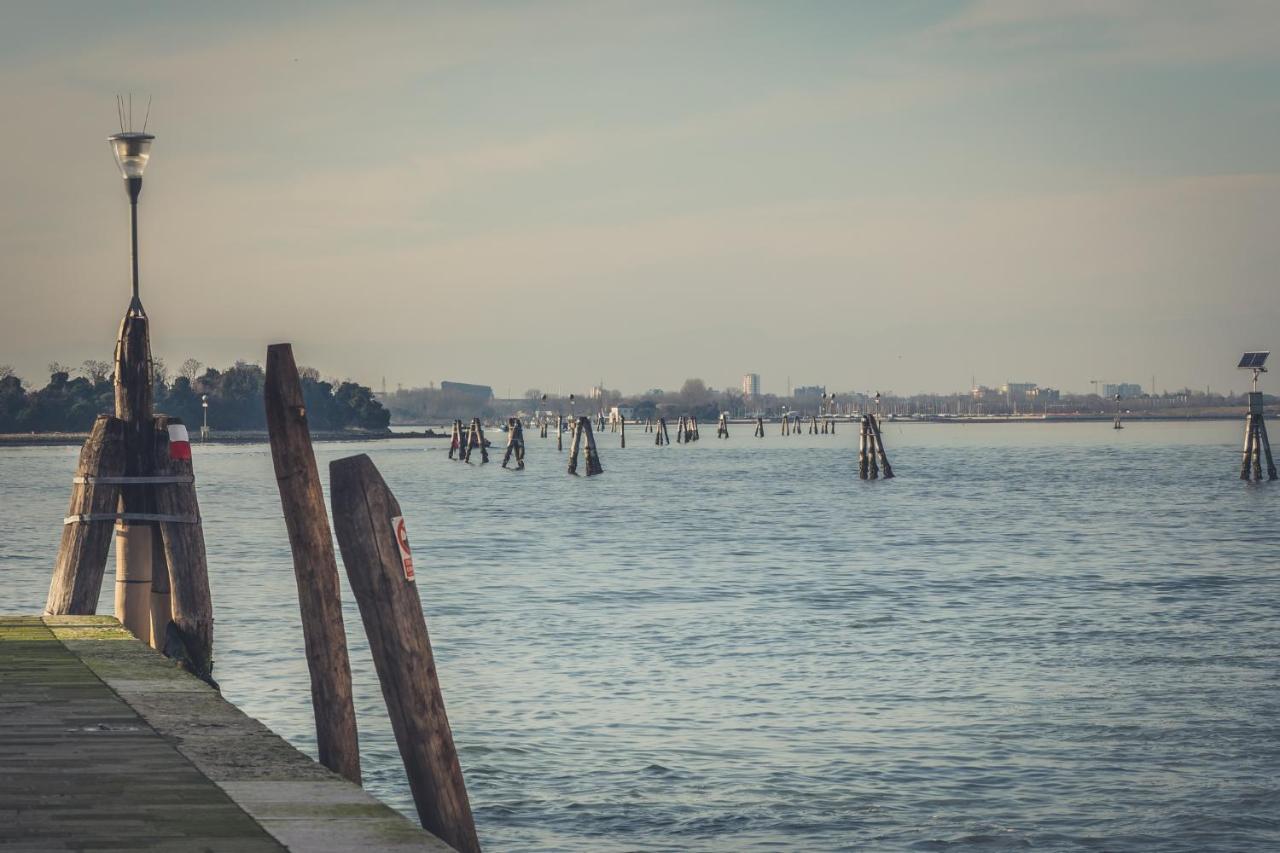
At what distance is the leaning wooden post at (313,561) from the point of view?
8484 mm

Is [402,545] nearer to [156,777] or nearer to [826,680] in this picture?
[156,777]

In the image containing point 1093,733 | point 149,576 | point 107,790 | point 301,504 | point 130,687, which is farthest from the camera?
point 1093,733

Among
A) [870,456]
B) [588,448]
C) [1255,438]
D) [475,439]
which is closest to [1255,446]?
A: [1255,438]

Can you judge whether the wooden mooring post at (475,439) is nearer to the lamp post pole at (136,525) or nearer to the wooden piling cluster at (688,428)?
the wooden piling cluster at (688,428)

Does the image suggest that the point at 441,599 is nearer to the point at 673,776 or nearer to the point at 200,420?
the point at 673,776

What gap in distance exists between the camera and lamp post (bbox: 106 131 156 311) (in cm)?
1455

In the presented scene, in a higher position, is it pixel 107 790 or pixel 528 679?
pixel 107 790

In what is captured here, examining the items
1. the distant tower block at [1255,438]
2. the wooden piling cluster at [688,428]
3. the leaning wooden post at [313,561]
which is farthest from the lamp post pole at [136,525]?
the wooden piling cluster at [688,428]

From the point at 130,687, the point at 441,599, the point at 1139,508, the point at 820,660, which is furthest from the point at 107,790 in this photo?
the point at 1139,508

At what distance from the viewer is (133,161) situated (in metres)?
14.6

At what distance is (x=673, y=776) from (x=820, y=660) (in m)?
6.49

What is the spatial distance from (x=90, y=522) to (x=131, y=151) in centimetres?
381

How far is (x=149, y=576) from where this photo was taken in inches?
519

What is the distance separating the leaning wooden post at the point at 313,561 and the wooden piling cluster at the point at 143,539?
4667 mm
